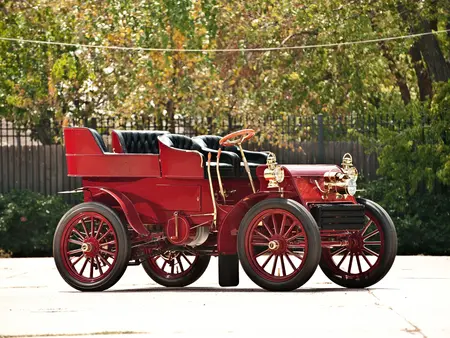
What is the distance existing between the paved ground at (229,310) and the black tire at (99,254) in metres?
0.16

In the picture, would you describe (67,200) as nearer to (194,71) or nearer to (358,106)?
(194,71)

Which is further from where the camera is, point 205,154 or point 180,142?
point 180,142

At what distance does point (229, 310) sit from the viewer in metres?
10.9

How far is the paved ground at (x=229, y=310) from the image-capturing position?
30.8ft

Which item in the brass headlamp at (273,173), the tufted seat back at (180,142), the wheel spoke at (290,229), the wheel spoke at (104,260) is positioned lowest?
the wheel spoke at (104,260)

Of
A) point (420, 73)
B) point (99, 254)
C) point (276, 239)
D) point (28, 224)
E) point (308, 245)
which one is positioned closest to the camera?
point (308, 245)

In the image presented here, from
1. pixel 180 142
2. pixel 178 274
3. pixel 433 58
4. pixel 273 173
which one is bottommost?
pixel 178 274

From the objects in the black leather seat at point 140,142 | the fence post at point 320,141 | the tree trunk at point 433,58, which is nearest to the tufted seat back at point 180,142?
the black leather seat at point 140,142

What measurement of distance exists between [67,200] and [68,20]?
5.30 metres

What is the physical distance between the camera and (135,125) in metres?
23.9

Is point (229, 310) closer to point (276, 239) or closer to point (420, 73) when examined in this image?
point (276, 239)

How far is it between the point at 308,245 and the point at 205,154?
1.97m

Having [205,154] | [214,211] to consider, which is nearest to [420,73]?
[205,154]

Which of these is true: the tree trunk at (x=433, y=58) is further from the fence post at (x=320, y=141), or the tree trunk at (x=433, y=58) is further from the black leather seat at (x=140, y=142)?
the black leather seat at (x=140, y=142)
